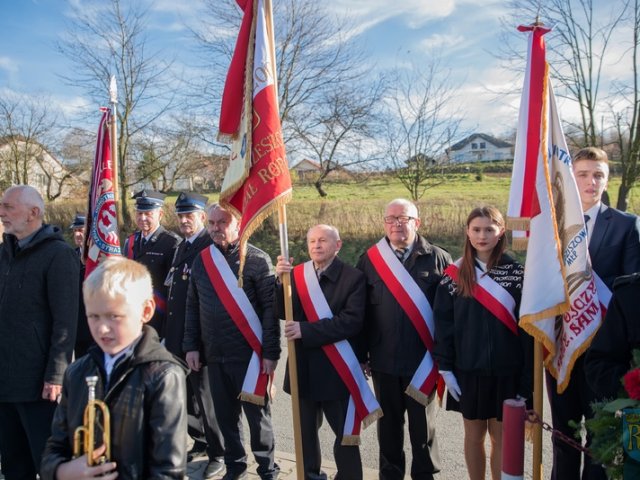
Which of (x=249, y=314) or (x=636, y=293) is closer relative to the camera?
(x=636, y=293)

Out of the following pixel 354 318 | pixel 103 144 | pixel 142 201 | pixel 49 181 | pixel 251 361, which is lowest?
pixel 251 361

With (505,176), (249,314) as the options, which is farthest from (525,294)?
(505,176)

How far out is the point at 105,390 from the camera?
210cm

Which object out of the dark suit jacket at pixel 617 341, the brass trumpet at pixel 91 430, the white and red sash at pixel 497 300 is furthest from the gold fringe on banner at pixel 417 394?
the brass trumpet at pixel 91 430

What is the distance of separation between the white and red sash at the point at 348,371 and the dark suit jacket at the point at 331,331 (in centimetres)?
4

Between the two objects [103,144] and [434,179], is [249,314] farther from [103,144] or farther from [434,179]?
[434,179]

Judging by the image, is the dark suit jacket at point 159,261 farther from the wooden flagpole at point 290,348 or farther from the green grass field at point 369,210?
the green grass field at point 369,210

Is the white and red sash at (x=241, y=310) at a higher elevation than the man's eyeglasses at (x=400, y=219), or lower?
lower

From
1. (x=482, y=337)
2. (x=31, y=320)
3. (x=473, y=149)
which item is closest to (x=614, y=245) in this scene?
(x=482, y=337)

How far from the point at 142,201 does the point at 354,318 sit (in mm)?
2622

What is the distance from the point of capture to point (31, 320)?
330 centimetres

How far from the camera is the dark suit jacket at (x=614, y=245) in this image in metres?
3.16

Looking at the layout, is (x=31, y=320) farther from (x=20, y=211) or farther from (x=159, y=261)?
(x=159, y=261)

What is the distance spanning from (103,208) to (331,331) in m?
2.53
